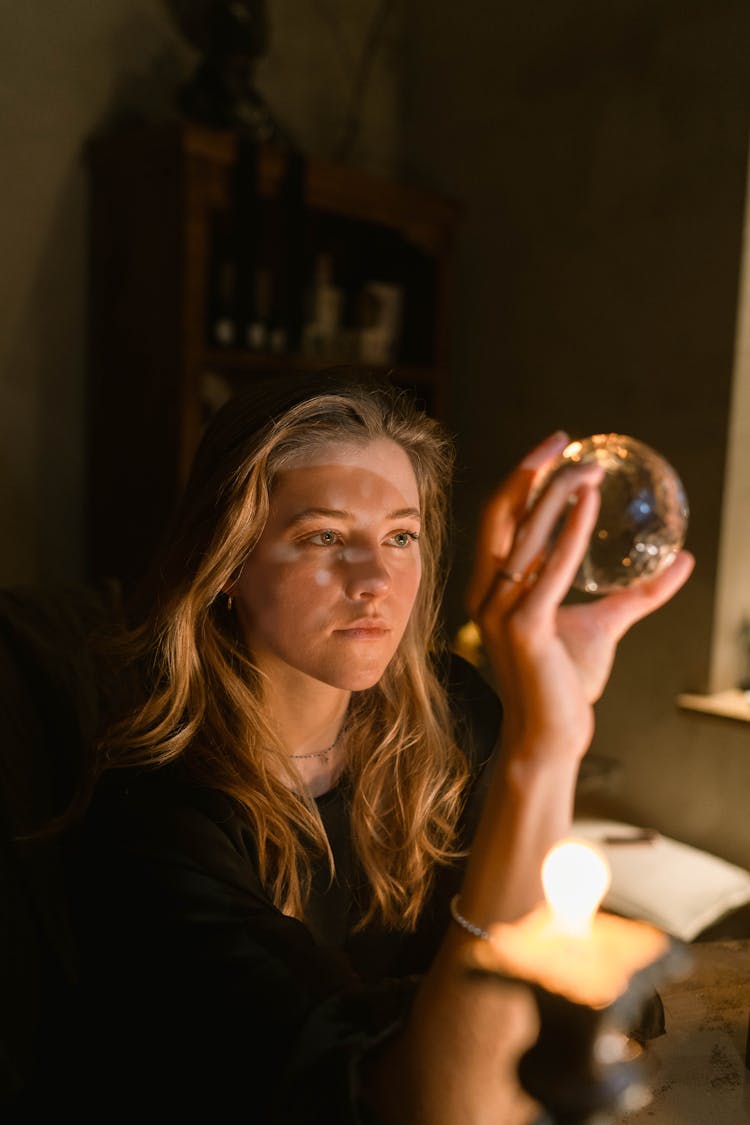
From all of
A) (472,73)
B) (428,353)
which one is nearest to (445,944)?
(428,353)

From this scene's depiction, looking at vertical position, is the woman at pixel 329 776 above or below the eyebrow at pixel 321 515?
below

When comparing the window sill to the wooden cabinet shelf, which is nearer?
the wooden cabinet shelf

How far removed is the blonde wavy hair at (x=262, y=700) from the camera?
105cm

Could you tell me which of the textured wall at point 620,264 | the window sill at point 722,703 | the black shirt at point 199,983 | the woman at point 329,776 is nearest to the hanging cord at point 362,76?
the textured wall at point 620,264

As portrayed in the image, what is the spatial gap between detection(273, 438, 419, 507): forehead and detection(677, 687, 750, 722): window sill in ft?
5.35

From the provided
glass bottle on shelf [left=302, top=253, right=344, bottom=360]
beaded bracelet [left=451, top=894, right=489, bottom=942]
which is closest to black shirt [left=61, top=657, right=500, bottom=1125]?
beaded bracelet [left=451, top=894, right=489, bottom=942]

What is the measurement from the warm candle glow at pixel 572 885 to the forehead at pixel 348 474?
45 centimetres

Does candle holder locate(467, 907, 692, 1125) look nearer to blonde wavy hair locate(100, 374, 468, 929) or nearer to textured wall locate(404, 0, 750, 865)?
blonde wavy hair locate(100, 374, 468, 929)

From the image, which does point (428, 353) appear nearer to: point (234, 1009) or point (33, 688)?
point (33, 688)

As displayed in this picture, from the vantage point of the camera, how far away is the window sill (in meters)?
2.45

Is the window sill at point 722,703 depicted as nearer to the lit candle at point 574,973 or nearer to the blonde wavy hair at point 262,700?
the blonde wavy hair at point 262,700

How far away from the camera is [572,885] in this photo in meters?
0.67

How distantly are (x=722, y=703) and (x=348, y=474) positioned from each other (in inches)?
70.0

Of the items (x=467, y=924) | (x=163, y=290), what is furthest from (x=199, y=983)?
(x=163, y=290)
